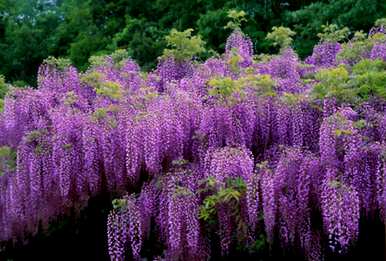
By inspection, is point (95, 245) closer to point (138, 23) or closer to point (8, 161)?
point (8, 161)

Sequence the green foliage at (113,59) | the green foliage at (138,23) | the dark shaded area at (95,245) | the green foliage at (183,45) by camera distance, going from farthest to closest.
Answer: the green foliage at (138,23)
the green foliage at (113,59)
the green foliage at (183,45)
the dark shaded area at (95,245)

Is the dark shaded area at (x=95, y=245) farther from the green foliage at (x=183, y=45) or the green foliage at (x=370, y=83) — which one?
the green foliage at (x=183, y=45)

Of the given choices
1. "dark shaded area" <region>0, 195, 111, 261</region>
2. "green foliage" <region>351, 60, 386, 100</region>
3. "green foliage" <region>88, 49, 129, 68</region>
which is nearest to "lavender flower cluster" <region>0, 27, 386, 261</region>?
"green foliage" <region>351, 60, 386, 100</region>

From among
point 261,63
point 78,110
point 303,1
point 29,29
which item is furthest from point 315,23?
point 29,29

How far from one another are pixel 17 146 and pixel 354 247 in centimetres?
414

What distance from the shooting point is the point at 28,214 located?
23.9ft

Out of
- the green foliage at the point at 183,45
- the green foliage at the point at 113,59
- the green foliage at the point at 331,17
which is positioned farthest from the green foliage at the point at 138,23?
the green foliage at the point at 113,59

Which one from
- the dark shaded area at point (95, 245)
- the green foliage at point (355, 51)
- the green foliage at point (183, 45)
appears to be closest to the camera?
the dark shaded area at point (95, 245)

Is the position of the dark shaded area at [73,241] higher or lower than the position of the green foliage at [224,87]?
lower

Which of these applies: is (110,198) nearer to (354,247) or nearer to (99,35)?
(354,247)

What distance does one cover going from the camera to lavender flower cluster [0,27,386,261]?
5.67 metres

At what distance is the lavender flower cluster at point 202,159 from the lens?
5668 millimetres

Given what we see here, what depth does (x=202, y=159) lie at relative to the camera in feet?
20.6

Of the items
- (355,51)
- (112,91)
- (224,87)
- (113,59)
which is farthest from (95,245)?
(355,51)
